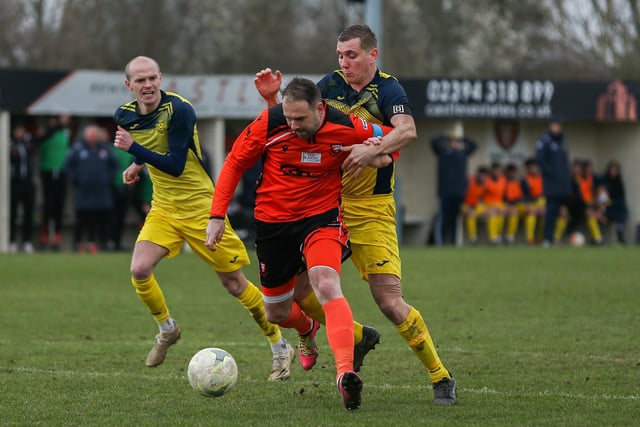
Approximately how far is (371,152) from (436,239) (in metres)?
17.3

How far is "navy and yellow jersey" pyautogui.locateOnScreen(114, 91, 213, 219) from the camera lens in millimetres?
8359

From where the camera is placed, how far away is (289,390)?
24.1ft

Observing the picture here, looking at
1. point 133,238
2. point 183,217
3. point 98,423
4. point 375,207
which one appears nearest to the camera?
point 98,423

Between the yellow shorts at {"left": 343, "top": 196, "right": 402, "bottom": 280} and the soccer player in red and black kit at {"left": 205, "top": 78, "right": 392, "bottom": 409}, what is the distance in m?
0.14

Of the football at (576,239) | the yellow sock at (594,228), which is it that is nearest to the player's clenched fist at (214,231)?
the football at (576,239)

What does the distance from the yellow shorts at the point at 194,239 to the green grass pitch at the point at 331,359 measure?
776 millimetres

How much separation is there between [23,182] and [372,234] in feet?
47.5

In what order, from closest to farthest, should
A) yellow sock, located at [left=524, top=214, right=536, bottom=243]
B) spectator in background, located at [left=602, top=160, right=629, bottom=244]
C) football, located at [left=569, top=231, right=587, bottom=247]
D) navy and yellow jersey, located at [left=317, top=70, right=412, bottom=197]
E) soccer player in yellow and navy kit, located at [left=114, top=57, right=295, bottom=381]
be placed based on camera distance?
navy and yellow jersey, located at [left=317, top=70, right=412, bottom=197] → soccer player in yellow and navy kit, located at [left=114, top=57, right=295, bottom=381] → yellow sock, located at [left=524, top=214, right=536, bottom=243] → football, located at [left=569, top=231, right=587, bottom=247] → spectator in background, located at [left=602, top=160, right=629, bottom=244]

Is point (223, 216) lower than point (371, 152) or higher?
lower

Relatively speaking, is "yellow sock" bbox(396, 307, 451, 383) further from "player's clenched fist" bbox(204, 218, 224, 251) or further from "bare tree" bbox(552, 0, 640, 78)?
"bare tree" bbox(552, 0, 640, 78)

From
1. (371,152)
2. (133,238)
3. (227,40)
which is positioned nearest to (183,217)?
(371,152)

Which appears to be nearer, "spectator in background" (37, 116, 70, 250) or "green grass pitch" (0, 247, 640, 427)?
"green grass pitch" (0, 247, 640, 427)

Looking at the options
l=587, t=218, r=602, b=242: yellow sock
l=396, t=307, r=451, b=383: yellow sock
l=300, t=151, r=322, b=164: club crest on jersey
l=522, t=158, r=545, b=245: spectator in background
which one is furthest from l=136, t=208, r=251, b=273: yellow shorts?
l=587, t=218, r=602, b=242: yellow sock

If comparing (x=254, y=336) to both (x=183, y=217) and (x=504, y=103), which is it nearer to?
(x=183, y=217)
